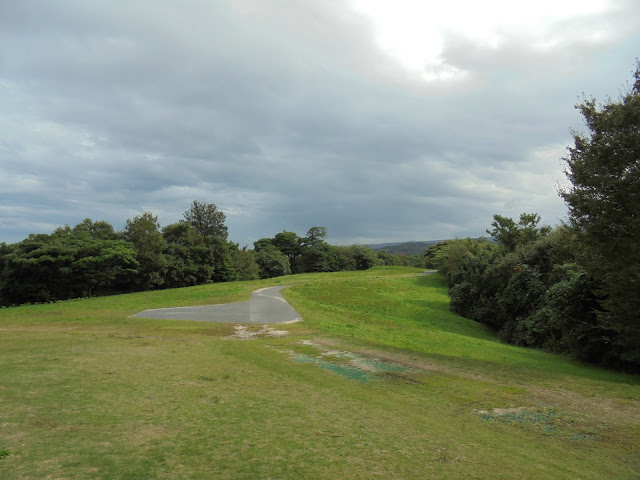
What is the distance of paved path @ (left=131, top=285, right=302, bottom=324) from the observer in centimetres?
2305

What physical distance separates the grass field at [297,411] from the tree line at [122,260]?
80.8ft

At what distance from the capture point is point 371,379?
36.9 feet

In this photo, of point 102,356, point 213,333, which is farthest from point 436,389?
point 213,333

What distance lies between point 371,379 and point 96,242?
39.8 meters

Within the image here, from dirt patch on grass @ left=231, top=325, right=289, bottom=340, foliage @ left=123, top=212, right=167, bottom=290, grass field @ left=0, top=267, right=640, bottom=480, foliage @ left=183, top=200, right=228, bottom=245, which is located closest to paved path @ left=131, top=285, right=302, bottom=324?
dirt patch on grass @ left=231, top=325, right=289, bottom=340

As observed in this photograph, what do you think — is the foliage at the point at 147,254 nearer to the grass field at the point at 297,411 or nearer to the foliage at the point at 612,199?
the grass field at the point at 297,411

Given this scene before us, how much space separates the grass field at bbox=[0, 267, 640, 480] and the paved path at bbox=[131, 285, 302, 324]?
222 inches

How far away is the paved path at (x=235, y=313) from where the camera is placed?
23.0m

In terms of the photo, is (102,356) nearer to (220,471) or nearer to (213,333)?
(213,333)

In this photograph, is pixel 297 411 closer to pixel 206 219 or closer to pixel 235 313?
pixel 235 313

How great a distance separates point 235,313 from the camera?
2541 centimetres

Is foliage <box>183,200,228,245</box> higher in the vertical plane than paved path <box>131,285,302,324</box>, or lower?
higher

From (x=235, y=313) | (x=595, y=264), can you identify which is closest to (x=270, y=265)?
(x=235, y=313)

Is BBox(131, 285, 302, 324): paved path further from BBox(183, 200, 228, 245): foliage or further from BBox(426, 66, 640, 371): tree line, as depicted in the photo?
BBox(183, 200, 228, 245): foliage
